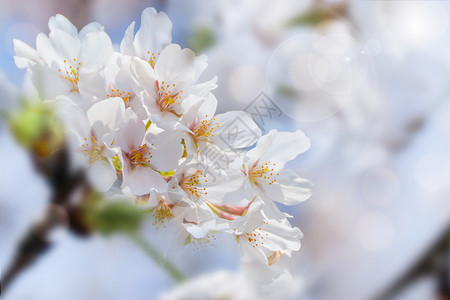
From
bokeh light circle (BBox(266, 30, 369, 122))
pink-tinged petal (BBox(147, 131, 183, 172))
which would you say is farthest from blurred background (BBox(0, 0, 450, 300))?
pink-tinged petal (BBox(147, 131, 183, 172))

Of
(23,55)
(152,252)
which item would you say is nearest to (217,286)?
(152,252)

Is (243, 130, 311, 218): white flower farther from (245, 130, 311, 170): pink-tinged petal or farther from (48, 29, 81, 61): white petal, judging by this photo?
(48, 29, 81, 61): white petal

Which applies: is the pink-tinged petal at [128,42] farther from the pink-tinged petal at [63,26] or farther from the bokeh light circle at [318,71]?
the bokeh light circle at [318,71]

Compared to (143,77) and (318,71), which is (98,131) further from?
(318,71)

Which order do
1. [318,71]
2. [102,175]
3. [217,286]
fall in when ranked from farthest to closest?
1. [318,71]
2. [217,286]
3. [102,175]

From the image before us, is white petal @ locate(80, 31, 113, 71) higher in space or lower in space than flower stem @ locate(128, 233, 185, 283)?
higher

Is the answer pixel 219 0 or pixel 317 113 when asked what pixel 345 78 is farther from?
pixel 219 0

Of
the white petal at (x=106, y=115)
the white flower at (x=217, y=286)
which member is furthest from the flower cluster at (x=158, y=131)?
the white flower at (x=217, y=286)
